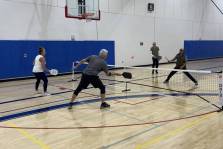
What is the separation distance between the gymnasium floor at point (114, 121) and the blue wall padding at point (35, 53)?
4.56 m

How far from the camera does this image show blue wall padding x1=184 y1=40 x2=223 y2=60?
26.7 meters

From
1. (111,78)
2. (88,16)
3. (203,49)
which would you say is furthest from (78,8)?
(203,49)

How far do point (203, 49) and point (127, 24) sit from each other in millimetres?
12181

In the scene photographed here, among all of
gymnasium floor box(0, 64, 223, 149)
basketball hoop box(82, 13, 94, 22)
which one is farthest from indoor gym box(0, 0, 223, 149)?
basketball hoop box(82, 13, 94, 22)

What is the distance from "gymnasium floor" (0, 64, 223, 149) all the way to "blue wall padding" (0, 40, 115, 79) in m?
4.56

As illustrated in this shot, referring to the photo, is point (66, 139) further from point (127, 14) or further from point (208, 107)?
point (127, 14)

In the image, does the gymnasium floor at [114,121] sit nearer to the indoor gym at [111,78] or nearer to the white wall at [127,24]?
the indoor gym at [111,78]

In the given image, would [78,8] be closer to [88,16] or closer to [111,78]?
[88,16]

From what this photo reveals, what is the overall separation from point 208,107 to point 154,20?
51.2ft

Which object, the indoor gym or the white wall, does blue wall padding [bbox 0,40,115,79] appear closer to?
the indoor gym

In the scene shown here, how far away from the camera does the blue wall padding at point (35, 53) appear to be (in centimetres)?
Answer: 1420

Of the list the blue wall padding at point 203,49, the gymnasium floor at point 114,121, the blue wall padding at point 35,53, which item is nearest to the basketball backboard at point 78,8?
the blue wall padding at point 35,53

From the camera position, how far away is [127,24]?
20.4 meters

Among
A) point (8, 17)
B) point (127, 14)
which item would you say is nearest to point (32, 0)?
point (8, 17)
